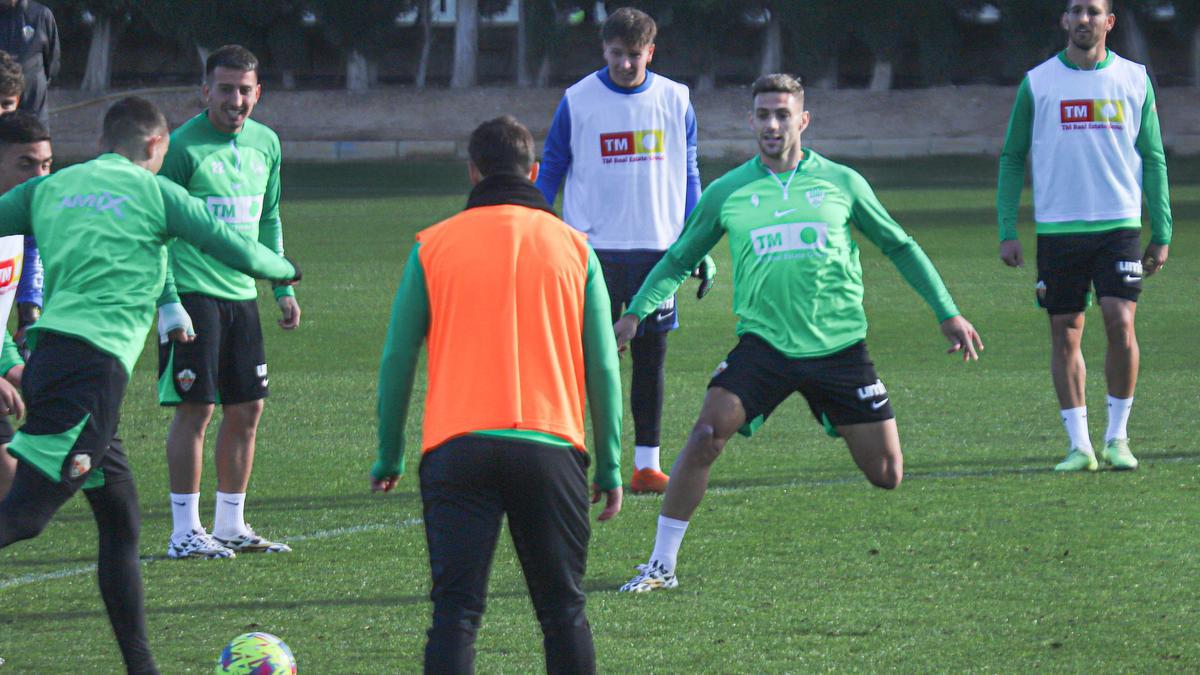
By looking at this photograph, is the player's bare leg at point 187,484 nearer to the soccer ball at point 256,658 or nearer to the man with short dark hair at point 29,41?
the soccer ball at point 256,658

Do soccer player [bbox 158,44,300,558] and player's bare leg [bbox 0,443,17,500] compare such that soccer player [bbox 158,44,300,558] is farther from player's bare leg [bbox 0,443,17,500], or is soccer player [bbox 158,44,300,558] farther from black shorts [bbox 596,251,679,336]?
black shorts [bbox 596,251,679,336]

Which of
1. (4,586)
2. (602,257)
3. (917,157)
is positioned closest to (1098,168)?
(602,257)

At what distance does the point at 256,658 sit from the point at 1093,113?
553 centimetres

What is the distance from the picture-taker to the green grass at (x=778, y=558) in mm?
5680

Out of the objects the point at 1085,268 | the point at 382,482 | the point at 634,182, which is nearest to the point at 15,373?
the point at 382,482

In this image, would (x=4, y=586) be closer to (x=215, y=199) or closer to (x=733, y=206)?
(x=215, y=199)

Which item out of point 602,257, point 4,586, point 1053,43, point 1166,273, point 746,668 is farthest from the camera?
point 1053,43

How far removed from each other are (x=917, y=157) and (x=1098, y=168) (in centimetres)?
3411

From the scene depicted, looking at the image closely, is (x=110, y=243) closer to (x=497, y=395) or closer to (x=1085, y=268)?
(x=497, y=395)

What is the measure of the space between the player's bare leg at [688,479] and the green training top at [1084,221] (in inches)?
125

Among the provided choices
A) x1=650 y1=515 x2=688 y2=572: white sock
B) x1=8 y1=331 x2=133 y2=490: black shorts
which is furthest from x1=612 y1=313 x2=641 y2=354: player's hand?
x1=8 y1=331 x2=133 y2=490: black shorts

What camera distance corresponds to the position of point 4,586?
6645 millimetres

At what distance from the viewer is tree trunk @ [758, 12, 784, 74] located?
52.8 metres

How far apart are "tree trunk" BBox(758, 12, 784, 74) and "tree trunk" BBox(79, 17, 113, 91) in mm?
20739
